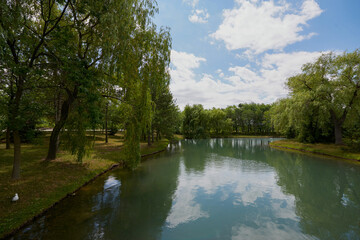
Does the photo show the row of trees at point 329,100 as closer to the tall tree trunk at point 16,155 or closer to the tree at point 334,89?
the tree at point 334,89

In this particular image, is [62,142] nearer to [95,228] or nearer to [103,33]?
[95,228]

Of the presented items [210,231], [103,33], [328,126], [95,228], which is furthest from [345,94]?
[95,228]

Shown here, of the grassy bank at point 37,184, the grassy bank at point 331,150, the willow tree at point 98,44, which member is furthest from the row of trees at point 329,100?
the grassy bank at point 37,184

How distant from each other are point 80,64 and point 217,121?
65.3 m

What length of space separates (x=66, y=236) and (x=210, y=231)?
5.50m

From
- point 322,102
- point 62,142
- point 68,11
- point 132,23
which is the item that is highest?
point 68,11

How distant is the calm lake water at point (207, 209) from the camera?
6.71 m

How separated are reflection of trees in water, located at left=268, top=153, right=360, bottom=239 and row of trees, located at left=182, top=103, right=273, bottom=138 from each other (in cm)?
4019

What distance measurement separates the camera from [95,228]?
6801 mm

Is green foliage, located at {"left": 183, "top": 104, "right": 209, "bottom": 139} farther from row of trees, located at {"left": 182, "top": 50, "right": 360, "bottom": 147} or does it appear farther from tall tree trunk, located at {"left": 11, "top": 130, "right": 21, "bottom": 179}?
tall tree trunk, located at {"left": 11, "top": 130, "right": 21, "bottom": 179}

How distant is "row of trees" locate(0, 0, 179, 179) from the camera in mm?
8477

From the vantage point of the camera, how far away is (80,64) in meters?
8.86

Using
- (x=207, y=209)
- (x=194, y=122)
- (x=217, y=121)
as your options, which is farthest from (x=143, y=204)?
(x=217, y=121)

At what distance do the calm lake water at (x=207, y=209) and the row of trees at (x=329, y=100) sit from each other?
15412 mm
